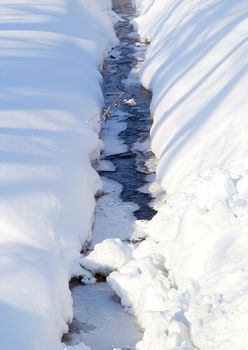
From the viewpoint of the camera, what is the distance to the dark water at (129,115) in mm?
8867

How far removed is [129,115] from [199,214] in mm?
5990

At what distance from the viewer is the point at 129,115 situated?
12.0 meters

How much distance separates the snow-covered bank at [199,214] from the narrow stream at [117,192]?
0.22 m

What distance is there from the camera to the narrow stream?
5887 mm

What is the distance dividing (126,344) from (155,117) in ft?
19.8

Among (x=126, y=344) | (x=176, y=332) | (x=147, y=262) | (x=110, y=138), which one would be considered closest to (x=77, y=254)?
(x=147, y=262)

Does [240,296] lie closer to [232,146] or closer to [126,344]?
[126,344]

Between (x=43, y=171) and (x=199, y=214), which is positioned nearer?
(x=199, y=214)

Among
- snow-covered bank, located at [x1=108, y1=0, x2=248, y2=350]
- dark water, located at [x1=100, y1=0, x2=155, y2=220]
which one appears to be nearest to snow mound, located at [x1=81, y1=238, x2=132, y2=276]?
snow-covered bank, located at [x1=108, y1=0, x2=248, y2=350]

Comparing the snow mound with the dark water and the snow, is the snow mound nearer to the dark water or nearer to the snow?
the snow

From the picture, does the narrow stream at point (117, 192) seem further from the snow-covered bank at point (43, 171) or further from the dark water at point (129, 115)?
the snow-covered bank at point (43, 171)

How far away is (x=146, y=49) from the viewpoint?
16625 millimetres

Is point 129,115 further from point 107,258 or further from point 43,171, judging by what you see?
point 107,258

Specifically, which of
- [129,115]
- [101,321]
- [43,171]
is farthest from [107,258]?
[129,115]
